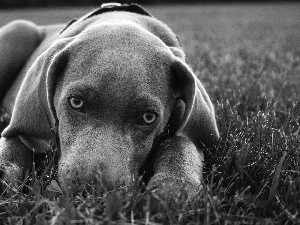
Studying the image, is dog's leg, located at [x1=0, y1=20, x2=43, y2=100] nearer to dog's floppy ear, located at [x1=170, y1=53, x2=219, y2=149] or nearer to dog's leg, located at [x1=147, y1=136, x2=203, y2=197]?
dog's floppy ear, located at [x1=170, y1=53, x2=219, y2=149]

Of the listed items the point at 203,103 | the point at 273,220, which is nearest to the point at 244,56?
the point at 203,103

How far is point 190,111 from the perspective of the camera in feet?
11.2

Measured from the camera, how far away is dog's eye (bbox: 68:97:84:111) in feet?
10.3

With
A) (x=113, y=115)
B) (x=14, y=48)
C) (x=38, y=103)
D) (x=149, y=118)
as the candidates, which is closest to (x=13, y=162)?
(x=38, y=103)

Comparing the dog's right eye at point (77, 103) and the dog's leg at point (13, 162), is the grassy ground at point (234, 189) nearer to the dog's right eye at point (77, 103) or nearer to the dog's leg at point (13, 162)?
the dog's leg at point (13, 162)

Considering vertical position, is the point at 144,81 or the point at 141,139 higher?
the point at 144,81

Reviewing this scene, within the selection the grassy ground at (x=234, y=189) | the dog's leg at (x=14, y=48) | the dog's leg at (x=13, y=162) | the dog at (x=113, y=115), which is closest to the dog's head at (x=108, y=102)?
the dog at (x=113, y=115)

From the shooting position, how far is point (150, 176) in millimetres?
3377

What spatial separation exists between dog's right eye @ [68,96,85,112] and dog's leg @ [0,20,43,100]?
92.1 inches

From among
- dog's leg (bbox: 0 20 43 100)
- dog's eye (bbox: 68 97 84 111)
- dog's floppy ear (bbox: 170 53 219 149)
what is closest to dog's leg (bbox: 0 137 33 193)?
dog's eye (bbox: 68 97 84 111)

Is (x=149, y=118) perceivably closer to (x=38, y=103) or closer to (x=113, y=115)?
(x=113, y=115)

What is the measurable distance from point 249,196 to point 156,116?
2.78ft

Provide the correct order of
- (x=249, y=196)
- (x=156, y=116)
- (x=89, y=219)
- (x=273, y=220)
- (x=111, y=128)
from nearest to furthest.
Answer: (x=89, y=219) → (x=273, y=220) → (x=249, y=196) → (x=111, y=128) → (x=156, y=116)

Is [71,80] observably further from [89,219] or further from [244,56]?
[244,56]
